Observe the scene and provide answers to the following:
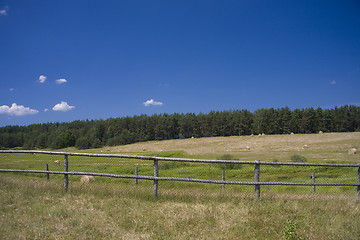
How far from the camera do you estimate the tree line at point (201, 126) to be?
10269 centimetres

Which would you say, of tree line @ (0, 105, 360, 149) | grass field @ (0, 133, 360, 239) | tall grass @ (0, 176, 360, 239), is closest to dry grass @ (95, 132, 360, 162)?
grass field @ (0, 133, 360, 239)

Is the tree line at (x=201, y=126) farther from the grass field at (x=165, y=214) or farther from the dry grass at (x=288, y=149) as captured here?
the grass field at (x=165, y=214)

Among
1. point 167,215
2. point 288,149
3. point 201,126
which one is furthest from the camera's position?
point 201,126

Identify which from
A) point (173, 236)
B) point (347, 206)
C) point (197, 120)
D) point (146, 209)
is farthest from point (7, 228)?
point (197, 120)

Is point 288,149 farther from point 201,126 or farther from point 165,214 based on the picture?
point 201,126

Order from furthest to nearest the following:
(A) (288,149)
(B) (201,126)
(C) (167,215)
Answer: (B) (201,126)
(A) (288,149)
(C) (167,215)

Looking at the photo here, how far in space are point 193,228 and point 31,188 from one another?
235 inches

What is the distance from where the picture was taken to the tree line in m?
103

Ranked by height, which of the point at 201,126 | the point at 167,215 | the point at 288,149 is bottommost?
the point at 288,149

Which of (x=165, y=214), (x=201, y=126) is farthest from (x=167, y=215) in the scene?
→ (x=201, y=126)

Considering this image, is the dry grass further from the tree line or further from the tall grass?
the tree line

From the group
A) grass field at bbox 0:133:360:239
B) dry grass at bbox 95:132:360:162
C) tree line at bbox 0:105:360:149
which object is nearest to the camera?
grass field at bbox 0:133:360:239

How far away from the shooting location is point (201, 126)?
117 m

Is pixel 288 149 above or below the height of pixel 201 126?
below
